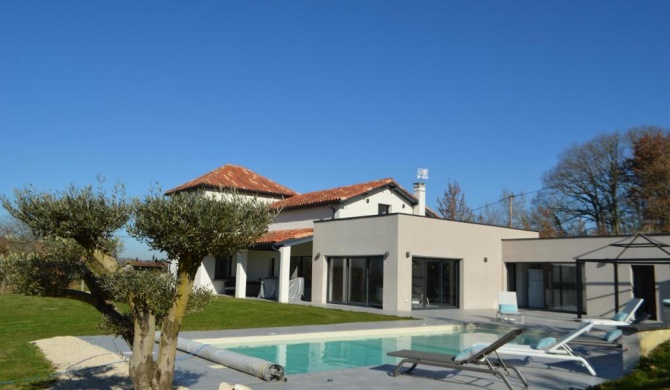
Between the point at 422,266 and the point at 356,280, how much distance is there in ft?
9.72

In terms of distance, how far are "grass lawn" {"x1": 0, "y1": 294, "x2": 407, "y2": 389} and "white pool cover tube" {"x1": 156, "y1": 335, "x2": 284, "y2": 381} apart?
1.82 m

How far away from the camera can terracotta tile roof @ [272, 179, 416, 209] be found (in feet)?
88.3

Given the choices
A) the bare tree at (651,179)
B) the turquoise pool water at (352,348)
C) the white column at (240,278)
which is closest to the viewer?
the turquoise pool water at (352,348)

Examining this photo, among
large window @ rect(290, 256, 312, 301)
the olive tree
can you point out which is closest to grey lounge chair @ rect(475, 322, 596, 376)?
the olive tree

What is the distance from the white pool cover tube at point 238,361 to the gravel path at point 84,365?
136cm

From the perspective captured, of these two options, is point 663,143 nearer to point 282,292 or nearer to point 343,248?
point 343,248

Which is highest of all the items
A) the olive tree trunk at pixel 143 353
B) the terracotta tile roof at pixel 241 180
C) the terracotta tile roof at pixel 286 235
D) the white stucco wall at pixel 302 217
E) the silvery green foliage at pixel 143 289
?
the terracotta tile roof at pixel 241 180

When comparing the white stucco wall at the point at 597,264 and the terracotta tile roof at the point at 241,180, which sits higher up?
the terracotta tile roof at the point at 241,180

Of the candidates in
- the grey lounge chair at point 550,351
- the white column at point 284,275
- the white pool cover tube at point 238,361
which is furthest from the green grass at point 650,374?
the white column at point 284,275

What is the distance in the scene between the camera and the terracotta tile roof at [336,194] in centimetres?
2692

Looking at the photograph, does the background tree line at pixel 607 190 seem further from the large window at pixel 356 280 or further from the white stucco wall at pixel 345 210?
the large window at pixel 356 280

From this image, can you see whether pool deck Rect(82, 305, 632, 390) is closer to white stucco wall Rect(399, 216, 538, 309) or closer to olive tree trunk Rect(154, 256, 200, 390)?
olive tree trunk Rect(154, 256, 200, 390)

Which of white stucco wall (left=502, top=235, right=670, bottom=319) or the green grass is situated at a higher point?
white stucco wall (left=502, top=235, right=670, bottom=319)

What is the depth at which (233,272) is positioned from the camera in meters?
31.2
